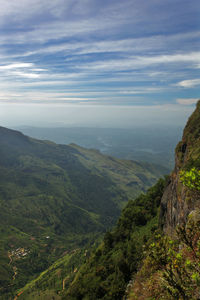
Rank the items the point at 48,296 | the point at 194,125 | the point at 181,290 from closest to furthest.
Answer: the point at 181,290, the point at 194,125, the point at 48,296

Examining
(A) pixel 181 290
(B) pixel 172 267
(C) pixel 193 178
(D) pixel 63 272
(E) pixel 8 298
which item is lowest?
(E) pixel 8 298

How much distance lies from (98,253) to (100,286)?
34808 millimetres

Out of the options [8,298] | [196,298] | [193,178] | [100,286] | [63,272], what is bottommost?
[8,298]

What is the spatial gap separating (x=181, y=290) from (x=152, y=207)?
240ft

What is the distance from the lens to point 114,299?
1378 inches

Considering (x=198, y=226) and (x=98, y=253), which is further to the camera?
(x=98, y=253)

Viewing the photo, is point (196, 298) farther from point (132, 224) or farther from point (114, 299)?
point (132, 224)

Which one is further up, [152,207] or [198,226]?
[198,226]

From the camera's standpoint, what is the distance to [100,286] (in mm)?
46062

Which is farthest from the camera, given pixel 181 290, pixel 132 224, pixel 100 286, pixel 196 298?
pixel 132 224

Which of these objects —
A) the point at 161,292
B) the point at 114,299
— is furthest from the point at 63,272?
the point at 161,292

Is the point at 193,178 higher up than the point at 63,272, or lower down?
higher up

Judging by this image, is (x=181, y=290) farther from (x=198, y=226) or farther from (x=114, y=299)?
(x=114, y=299)

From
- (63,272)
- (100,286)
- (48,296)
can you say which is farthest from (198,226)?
(63,272)
